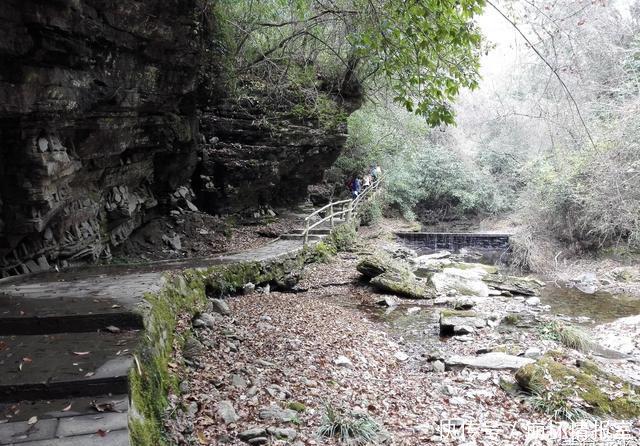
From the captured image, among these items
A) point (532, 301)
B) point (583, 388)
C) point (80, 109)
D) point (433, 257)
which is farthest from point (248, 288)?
point (433, 257)

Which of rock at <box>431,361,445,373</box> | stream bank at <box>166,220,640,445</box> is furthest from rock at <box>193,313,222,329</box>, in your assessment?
rock at <box>431,361,445,373</box>

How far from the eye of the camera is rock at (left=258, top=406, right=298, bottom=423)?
4245 mm

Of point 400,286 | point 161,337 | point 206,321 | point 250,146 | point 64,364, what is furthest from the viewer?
point 250,146

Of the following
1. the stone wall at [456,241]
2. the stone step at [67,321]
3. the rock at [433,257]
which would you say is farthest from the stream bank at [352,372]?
the stone wall at [456,241]

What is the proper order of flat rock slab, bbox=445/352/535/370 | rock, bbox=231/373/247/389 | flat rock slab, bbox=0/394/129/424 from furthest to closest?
flat rock slab, bbox=445/352/535/370, rock, bbox=231/373/247/389, flat rock slab, bbox=0/394/129/424

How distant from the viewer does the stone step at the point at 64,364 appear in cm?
330

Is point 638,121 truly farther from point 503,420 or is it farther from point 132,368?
point 132,368

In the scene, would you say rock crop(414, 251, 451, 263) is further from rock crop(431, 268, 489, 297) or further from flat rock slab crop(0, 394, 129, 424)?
flat rock slab crop(0, 394, 129, 424)

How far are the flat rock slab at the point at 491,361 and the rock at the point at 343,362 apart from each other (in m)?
1.70

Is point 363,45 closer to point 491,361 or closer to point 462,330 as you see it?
point 491,361

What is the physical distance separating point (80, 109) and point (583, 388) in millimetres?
8043

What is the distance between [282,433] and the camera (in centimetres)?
399

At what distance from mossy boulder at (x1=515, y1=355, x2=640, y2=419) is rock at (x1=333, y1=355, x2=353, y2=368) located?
2192 millimetres

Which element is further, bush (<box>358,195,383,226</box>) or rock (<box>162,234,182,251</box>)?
bush (<box>358,195,383,226</box>)
